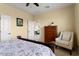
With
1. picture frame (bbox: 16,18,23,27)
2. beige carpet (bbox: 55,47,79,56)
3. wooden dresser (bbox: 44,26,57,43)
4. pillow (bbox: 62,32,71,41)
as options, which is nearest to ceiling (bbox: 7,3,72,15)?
picture frame (bbox: 16,18,23,27)

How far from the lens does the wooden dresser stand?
1697mm

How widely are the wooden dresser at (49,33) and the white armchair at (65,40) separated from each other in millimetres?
97

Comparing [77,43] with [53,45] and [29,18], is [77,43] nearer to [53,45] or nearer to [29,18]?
[53,45]

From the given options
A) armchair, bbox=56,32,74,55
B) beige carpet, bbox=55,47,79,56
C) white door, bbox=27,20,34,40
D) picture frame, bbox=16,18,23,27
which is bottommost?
beige carpet, bbox=55,47,79,56

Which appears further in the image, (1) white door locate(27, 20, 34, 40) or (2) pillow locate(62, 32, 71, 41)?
(1) white door locate(27, 20, 34, 40)

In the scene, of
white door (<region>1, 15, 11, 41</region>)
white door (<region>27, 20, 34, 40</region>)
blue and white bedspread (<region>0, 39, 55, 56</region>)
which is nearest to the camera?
blue and white bedspread (<region>0, 39, 55, 56</region>)

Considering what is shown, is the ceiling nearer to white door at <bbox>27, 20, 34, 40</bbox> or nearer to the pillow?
white door at <bbox>27, 20, 34, 40</bbox>

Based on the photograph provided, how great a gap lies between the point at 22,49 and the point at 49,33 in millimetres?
521

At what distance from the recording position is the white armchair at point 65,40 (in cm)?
162

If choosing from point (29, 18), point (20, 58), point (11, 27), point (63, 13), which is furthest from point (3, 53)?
point (63, 13)

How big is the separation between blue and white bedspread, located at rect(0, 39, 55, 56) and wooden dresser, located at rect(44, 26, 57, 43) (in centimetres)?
15

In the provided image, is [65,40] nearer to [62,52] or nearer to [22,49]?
[62,52]

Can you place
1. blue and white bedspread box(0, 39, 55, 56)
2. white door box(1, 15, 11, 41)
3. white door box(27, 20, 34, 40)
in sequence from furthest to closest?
white door box(27, 20, 34, 40) → white door box(1, 15, 11, 41) → blue and white bedspread box(0, 39, 55, 56)

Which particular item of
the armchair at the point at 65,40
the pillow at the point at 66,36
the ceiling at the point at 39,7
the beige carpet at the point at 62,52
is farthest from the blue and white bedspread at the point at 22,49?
the ceiling at the point at 39,7
